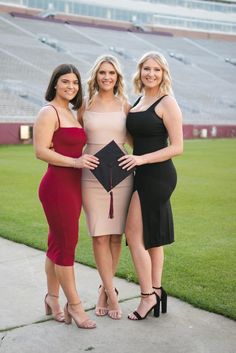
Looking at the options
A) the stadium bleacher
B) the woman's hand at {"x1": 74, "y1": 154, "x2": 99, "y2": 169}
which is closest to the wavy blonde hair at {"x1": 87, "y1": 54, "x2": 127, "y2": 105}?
the woman's hand at {"x1": 74, "y1": 154, "x2": 99, "y2": 169}

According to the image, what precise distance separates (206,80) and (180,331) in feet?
146

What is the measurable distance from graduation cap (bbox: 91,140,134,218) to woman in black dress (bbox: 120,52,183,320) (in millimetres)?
62

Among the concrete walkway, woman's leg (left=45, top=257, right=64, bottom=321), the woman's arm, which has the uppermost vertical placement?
the woman's arm

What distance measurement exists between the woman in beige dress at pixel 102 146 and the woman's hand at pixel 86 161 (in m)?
0.20

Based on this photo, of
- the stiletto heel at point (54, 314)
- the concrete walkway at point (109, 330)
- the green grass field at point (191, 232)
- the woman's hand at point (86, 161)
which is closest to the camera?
the concrete walkway at point (109, 330)

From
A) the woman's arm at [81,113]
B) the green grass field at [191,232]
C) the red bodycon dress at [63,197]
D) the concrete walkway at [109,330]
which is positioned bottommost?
the green grass field at [191,232]

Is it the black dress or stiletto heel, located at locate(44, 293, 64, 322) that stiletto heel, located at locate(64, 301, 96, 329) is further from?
the black dress

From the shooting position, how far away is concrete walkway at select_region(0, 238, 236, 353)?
134 inches

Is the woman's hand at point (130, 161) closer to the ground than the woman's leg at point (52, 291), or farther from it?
farther from it

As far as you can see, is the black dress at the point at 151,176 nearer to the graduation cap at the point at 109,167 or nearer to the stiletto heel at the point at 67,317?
the graduation cap at the point at 109,167

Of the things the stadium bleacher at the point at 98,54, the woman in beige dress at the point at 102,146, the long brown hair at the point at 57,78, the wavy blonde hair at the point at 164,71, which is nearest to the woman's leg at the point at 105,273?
the woman in beige dress at the point at 102,146

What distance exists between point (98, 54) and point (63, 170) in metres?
42.7

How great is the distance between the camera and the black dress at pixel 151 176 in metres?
3.86

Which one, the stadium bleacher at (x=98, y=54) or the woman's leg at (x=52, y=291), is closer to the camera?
the woman's leg at (x=52, y=291)
